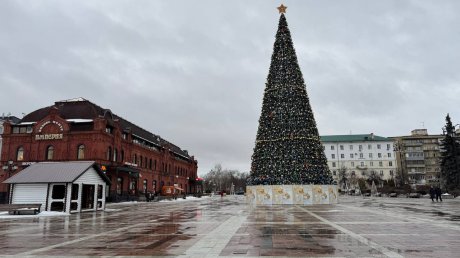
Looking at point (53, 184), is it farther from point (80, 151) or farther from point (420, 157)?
point (420, 157)

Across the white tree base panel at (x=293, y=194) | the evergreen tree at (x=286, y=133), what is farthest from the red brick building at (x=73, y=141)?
the white tree base panel at (x=293, y=194)

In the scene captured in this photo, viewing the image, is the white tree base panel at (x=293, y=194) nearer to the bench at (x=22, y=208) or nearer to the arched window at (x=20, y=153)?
the bench at (x=22, y=208)

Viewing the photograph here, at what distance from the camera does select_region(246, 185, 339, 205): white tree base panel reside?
1444 inches

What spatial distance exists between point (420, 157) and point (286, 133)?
97661mm

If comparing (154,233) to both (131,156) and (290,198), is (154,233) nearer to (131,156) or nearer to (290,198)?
(290,198)

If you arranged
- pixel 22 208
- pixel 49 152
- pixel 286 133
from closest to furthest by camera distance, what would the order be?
pixel 22 208 → pixel 286 133 → pixel 49 152

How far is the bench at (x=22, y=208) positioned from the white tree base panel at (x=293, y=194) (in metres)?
21.0

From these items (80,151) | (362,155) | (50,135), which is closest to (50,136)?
(50,135)

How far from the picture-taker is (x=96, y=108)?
167ft

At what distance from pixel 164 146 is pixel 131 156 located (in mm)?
17872

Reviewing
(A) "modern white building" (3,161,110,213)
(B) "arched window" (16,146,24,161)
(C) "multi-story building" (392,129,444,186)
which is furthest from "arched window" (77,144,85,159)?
(C) "multi-story building" (392,129,444,186)

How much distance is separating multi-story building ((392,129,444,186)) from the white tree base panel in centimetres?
9095

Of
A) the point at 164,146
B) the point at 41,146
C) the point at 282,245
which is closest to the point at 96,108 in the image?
the point at 41,146

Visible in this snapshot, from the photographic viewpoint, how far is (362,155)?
11850 centimetres
